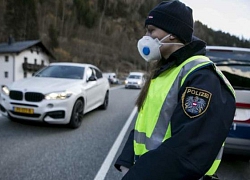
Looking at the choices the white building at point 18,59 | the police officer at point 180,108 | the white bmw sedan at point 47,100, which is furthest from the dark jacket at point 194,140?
the white building at point 18,59

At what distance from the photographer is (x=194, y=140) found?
1065 millimetres

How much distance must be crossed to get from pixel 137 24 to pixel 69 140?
103584 mm

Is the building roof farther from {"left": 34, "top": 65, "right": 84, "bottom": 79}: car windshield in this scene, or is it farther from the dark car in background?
the dark car in background

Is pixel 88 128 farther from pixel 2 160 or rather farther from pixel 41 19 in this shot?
pixel 41 19

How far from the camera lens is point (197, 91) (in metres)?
1.11

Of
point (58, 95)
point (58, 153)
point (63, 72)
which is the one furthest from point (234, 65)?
point (63, 72)

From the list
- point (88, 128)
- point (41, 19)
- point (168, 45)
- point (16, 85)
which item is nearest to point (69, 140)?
point (88, 128)

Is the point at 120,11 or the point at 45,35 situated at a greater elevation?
the point at 120,11

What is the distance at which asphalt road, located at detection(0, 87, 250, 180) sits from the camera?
3.50 meters

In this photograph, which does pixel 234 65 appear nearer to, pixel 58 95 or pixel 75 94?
pixel 75 94

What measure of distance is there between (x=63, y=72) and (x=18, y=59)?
131ft

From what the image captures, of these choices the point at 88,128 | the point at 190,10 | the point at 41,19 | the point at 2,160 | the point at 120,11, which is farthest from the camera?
the point at 120,11

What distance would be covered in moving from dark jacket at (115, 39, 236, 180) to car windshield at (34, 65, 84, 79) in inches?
237

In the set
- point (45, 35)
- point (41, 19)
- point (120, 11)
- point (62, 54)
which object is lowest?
point (62, 54)
